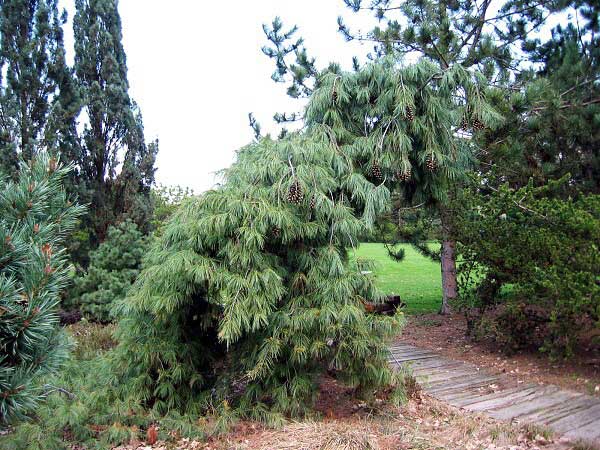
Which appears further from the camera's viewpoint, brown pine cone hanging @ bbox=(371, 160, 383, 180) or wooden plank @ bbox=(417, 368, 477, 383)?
wooden plank @ bbox=(417, 368, 477, 383)

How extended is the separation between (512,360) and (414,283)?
30.4 ft

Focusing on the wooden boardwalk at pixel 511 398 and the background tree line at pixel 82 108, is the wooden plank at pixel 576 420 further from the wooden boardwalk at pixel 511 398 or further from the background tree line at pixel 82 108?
the background tree line at pixel 82 108

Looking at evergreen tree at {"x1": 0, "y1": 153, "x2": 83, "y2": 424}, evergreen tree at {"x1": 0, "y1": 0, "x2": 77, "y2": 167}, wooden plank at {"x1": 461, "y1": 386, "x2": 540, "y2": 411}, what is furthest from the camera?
evergreen tree at {"x1": 0, "y1": 0, "x2": 77, "y2": 167}

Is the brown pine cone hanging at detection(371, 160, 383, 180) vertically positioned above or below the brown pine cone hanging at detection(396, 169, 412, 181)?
above

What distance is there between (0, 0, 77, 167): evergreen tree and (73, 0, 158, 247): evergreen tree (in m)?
0.47

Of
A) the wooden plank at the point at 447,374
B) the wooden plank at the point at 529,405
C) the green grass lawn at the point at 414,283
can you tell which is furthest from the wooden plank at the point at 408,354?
the wooden plank at the point at 529,405

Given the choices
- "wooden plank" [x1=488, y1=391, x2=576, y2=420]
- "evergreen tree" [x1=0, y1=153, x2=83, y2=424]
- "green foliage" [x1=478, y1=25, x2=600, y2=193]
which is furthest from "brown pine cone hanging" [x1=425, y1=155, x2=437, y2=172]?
"evergreen tree" [x1=0, y1=153, x2=83, y2=424]

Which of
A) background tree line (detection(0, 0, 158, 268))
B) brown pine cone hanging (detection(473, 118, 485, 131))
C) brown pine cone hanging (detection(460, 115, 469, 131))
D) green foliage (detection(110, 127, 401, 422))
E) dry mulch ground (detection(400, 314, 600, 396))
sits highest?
background tree line (detection(0, 0, 158, 268))

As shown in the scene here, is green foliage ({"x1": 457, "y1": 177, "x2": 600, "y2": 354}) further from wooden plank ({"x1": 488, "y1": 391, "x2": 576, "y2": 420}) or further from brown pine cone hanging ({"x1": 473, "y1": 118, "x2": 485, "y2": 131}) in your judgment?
brown pine cone hanging ({"x1": 473, "y1": 118, "x2": 485, "y2": 131})

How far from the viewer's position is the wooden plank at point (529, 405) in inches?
164

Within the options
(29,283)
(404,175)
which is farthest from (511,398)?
(29,283)

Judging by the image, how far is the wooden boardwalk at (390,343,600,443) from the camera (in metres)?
3.98

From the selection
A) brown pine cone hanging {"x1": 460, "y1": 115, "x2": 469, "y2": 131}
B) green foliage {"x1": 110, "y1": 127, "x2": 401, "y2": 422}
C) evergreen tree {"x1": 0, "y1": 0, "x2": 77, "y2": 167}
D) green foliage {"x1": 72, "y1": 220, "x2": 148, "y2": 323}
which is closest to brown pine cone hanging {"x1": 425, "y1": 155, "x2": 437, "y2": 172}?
brown pine cone hanging {"x1": 460, "y1": 115, "x2": 469, "y2": 131}

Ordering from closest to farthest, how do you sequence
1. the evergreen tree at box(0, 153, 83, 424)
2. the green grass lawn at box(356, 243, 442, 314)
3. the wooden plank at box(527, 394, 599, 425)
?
the evergreen tree at box(0, 153, 83, 424) → the wooden plank at box(527, 394, 599, 425) → the green grass lawn at box(356, 243, 442, 314)
